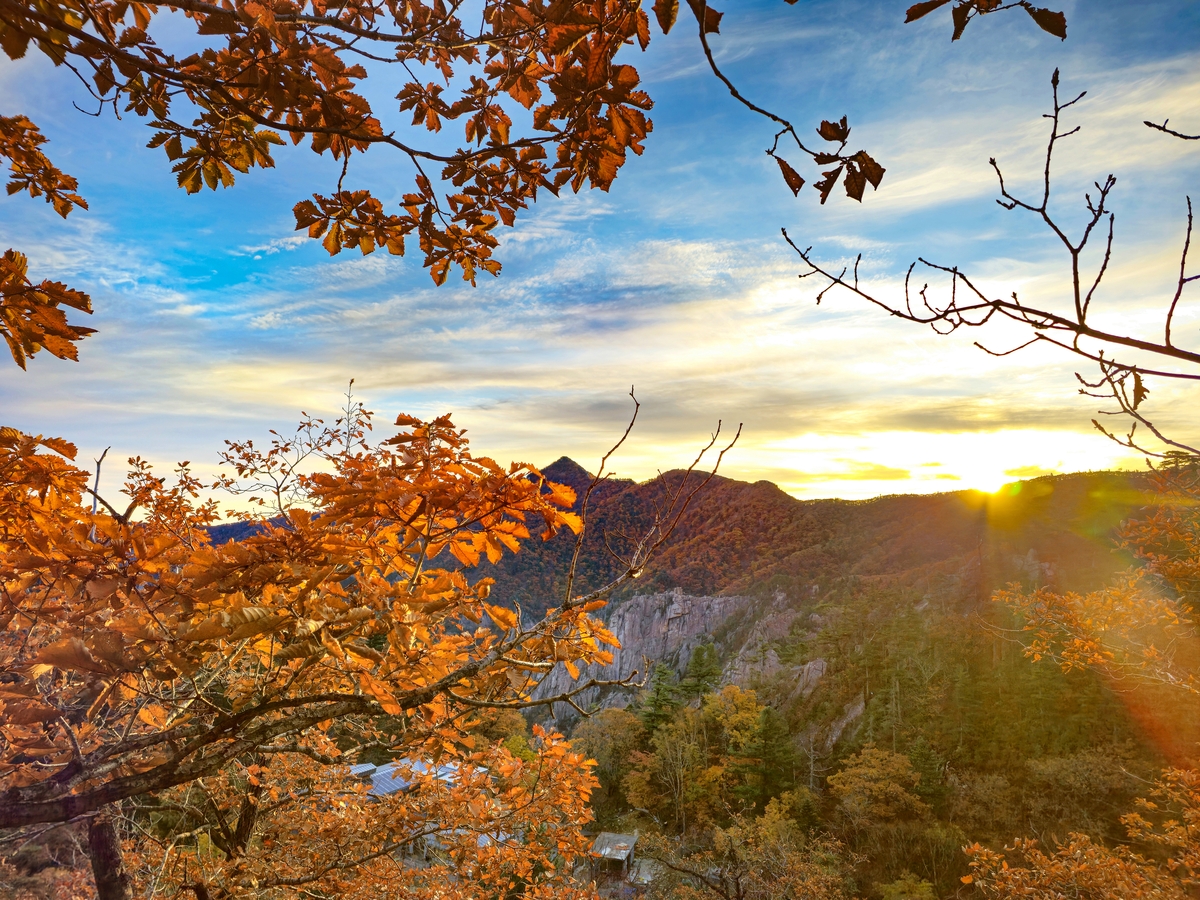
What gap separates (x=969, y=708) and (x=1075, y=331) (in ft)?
85.0

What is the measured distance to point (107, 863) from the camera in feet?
18.1

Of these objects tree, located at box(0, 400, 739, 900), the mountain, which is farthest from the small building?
tree, located at box(0, 400, 739, 900)

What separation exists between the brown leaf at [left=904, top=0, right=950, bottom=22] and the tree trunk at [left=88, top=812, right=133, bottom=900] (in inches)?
330

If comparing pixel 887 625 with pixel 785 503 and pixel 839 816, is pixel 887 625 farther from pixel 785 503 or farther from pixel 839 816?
pixel 785 503

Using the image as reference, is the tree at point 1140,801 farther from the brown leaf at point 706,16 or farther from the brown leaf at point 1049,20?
the brown leaf at point 706,16

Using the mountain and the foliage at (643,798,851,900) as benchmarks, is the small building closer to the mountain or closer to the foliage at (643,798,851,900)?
the foliage at (643,798,851,900)

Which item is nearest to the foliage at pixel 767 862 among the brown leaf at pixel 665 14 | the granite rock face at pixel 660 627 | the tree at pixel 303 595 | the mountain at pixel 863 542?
the mountain at pixel 863 542

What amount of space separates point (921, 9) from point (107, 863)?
28.9 ft

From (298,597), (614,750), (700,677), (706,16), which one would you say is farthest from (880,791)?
(706,16)

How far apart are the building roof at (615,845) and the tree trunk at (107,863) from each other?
1882cm

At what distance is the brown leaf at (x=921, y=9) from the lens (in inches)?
44.9

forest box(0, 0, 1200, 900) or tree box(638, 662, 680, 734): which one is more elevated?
forest box(0, 0, 1200, 900)

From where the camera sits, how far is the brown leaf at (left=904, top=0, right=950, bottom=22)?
1140 mm

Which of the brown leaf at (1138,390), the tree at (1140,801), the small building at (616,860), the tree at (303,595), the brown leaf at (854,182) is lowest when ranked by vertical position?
the small building at (616,860)
